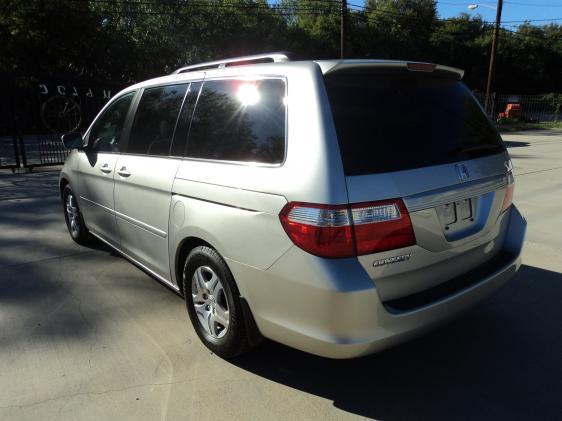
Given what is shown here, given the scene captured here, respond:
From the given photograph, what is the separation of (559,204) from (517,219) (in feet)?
15.3

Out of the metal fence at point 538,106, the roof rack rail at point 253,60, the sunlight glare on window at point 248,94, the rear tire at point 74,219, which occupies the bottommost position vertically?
the metal fence at point 538,106

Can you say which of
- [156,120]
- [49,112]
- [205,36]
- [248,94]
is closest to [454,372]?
[248,94]

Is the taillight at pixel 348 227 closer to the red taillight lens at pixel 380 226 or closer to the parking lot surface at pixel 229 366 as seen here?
the red taillight lens at pixel 380 226

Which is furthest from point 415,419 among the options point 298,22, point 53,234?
point 298,22

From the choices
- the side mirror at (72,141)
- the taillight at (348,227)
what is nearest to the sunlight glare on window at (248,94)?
the taillight at (348,227)

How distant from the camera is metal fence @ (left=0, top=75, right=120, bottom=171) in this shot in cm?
1122

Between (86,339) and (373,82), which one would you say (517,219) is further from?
(86,339)

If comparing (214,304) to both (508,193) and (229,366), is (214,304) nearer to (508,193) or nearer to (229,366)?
(229,366)

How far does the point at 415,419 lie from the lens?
2.54 meters

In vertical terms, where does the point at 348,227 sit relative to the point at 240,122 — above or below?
below

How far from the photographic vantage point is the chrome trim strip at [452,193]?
2449 mm

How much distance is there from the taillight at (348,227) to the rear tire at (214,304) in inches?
25.8

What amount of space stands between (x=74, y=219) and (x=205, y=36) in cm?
2458

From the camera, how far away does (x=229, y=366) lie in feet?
9.99
